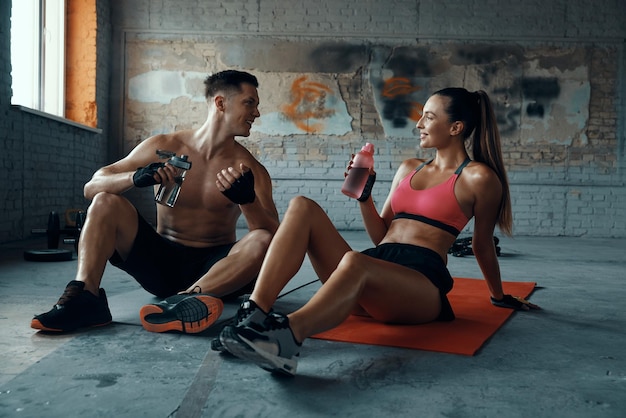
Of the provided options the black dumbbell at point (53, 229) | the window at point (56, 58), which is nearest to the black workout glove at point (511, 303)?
the black dumbbell at point (53, 229)

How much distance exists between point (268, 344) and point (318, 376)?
22 centimetres

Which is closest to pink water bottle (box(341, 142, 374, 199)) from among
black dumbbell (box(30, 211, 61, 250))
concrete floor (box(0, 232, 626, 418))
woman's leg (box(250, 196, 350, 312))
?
woman's leg (box(250, 196, 350, 312))

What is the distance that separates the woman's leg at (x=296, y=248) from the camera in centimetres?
187

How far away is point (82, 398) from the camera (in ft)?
5.01

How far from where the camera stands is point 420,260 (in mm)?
2150

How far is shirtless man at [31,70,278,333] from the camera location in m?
2.16

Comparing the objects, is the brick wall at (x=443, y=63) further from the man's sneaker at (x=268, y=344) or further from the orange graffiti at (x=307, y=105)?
the man's sneaker at (x=268, y=344)

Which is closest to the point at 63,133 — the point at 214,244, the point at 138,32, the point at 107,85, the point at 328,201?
the point at 107,85

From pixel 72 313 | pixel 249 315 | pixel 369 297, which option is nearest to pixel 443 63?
pixel 369 297

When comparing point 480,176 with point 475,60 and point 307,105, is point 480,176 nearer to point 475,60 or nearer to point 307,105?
point 307,105

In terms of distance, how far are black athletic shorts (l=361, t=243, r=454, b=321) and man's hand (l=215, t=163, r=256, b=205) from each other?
484 millimetres

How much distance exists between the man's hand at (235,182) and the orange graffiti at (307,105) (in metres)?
5.57

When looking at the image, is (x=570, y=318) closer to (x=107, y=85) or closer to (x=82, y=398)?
(x=82, y=398)

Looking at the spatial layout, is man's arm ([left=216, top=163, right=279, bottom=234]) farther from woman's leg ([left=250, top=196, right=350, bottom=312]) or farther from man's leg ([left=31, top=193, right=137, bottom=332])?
man's leg ([left=31, top=193, right=137, bottom=332])
